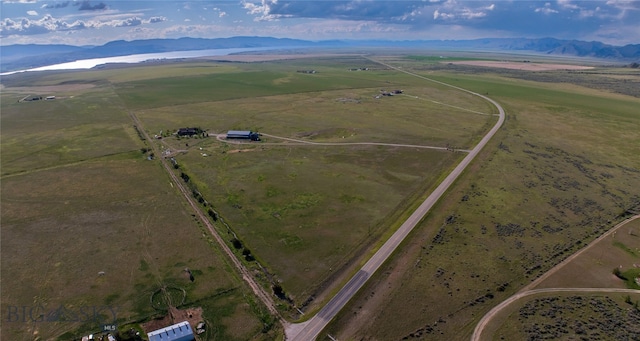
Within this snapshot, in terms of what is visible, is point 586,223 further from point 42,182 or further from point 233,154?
point 42,182

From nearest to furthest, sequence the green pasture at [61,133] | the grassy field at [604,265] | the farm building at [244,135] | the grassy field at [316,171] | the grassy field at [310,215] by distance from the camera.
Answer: the grassy field at [310,215] → the grassy field at [604,265] → the grassy field at [316,171] → the green pasture at [61,133] → the farm building at [244,135]

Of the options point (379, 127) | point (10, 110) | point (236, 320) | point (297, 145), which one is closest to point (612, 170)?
point (379, 127)

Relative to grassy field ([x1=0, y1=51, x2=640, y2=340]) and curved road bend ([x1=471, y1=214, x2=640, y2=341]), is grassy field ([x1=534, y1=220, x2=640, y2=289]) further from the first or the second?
grassy field ([x1=0, y1=51, x2=640, y2=340])

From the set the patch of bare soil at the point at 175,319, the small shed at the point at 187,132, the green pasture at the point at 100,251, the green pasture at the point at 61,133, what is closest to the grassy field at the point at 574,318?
the green pasture at the point at 100,251

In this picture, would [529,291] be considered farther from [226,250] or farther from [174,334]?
[174,334]

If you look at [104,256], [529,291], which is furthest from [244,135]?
[529,291]

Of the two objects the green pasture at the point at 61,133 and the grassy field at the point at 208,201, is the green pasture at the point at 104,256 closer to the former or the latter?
the grassy field at the point at 208,201
